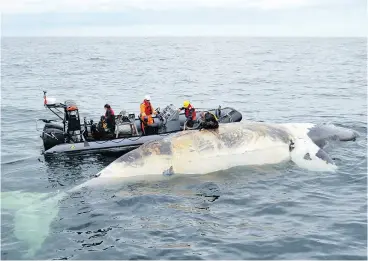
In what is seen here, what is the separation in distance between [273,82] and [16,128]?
34972mm

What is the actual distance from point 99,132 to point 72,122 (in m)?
1.45

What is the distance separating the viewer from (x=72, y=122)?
23016 millimetres

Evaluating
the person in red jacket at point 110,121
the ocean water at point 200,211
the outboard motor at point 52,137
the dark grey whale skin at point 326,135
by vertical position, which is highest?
the person in red jacket at point 110,121

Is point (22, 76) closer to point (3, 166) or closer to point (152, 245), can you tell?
point (3, 166)

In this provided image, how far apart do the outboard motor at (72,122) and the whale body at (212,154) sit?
6312 mm

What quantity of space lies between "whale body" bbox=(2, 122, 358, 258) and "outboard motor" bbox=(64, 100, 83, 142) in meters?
6.31

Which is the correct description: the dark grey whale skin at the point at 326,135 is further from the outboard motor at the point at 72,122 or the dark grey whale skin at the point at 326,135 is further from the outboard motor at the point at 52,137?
the outboard motor at the point at 52,137

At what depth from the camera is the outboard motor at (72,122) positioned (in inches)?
896

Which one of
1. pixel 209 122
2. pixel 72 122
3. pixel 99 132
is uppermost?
pixel 209 122

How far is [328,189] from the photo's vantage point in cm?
1698

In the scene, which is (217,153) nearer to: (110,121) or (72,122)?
(110,121)

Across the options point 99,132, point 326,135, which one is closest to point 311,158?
point 326,135

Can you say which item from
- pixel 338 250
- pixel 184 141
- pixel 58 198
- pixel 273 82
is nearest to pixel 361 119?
pixel 184 141

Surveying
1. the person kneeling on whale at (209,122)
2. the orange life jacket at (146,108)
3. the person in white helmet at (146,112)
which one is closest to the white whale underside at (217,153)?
the person kneeling on whale at (209,122)
